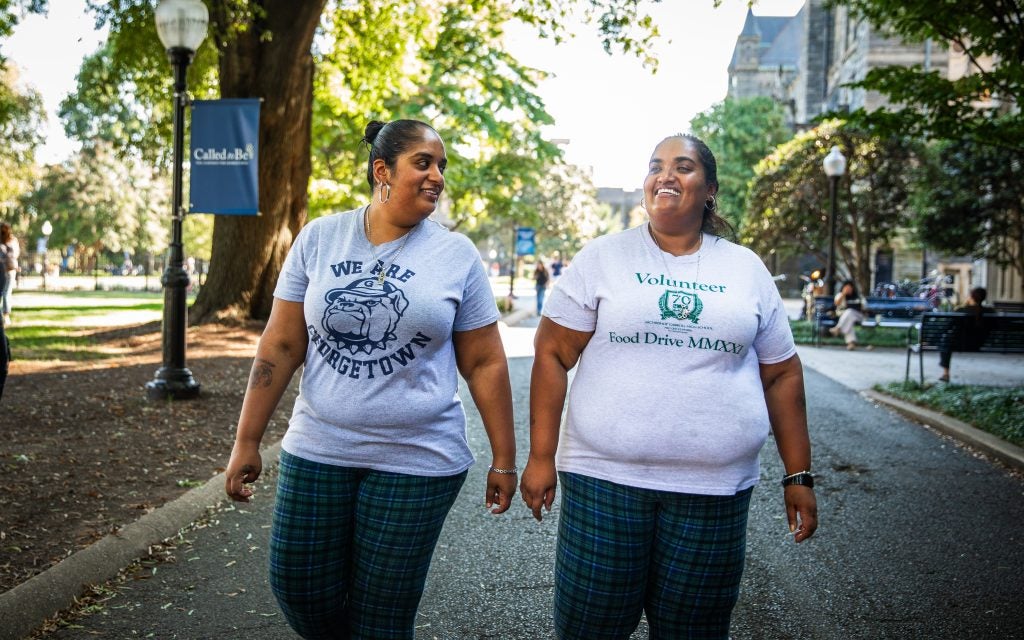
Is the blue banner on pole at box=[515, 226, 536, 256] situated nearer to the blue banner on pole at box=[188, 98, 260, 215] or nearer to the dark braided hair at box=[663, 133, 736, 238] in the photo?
the blue banner on pole at box=[188, 98, 260, 215]

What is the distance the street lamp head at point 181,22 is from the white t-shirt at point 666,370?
26.3ft

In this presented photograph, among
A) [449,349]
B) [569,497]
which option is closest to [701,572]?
[569,497]

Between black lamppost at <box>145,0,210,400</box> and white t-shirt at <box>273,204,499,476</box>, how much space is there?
687 cm

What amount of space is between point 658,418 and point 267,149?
43.2 ft

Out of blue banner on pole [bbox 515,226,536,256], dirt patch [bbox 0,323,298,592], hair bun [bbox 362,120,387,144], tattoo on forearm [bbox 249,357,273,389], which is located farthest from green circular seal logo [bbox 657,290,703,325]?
blue banner on pole [bbox 515,226,536,256]

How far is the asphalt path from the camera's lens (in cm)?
396

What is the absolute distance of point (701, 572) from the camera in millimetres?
2652

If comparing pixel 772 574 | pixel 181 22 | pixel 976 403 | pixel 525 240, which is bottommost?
pixel 772 574

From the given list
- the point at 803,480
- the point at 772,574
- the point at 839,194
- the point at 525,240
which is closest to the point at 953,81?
the point at 772,574

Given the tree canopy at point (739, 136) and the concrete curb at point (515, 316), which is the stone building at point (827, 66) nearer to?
the tree canopy at point (739, 136)

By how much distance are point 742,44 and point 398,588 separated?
90.8 metres

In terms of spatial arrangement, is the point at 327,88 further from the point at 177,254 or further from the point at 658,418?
the point at 658,418

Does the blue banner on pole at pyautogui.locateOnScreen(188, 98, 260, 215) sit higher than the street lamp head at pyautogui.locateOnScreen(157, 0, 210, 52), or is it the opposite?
the street lamp head at pyautogui.locateOnScreen(157, 0, 210, 52)

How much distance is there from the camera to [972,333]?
11531mm
